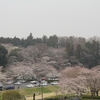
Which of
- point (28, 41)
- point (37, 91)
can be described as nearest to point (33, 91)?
point (37, 91)

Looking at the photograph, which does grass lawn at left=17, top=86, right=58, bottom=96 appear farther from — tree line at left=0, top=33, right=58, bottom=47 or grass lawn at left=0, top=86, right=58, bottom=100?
tree line at left=0, top=33, right=58, bottom=47

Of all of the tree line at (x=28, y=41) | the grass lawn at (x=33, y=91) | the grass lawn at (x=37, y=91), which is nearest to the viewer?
the grass lawn at (x=37, y=91)

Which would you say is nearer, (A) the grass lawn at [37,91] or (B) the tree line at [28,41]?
(A) the grass lawn at [37,91]

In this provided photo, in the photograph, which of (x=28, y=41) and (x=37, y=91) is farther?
(x=28, y=41)

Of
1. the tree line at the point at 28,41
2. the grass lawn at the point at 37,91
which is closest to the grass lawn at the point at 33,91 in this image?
the grass lawn at the point at 37,91

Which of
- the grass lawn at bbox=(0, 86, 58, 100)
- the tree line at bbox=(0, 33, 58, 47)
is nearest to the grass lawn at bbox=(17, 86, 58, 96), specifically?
the grass lawn at bbox=(0, 86, 58, 100)

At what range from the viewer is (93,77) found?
27703 mm

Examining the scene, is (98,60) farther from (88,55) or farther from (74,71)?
(74,71)

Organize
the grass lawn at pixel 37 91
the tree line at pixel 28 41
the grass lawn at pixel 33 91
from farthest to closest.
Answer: the tree line at pixel 28 41, the grass lawn at pixel 33 91, the grass lawn at pixel 37 91

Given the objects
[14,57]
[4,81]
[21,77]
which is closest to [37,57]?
[14,57]

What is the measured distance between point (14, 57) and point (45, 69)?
8666 mm

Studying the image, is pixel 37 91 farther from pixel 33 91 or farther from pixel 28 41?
pixel 28 41

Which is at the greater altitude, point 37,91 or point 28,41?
point 28,41

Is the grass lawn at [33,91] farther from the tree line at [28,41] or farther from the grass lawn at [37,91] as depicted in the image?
the tree line at [28,41]
